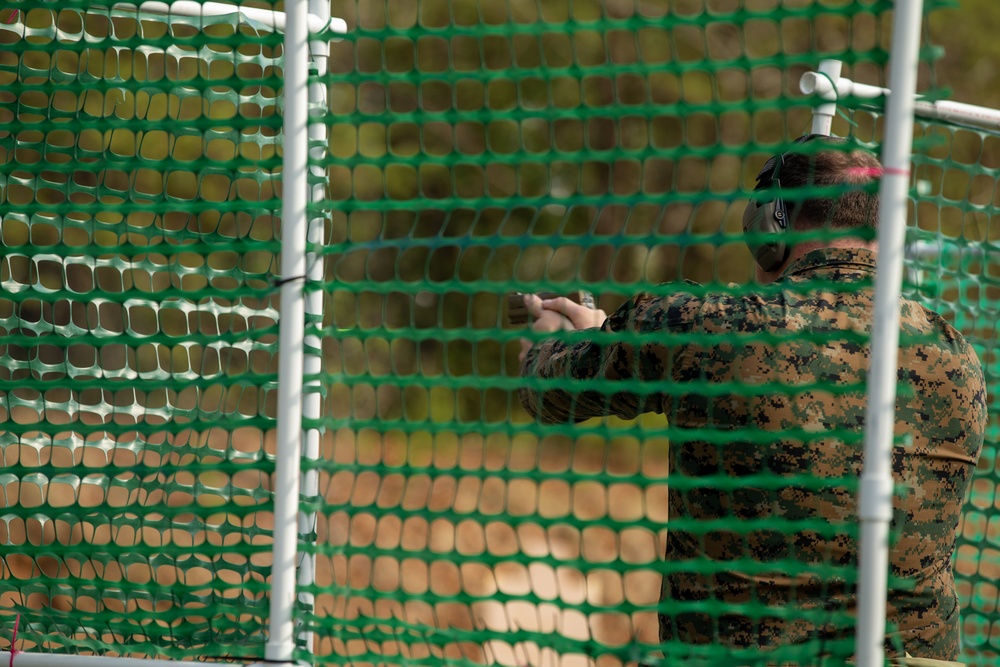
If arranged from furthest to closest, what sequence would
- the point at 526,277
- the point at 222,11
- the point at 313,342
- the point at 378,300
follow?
the point at 378,300 → the point at 526,277 → the point at 222,11 → the point at 313,342

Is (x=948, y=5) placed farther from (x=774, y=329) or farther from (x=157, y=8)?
(x=157, y=8)

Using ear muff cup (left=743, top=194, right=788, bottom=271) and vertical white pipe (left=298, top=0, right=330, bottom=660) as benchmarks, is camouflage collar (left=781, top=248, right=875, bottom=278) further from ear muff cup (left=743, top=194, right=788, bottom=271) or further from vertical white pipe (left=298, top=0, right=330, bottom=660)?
vertical white pipe (left=298, top=0, right=330, bottom=660)

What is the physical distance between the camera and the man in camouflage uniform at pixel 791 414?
224cm

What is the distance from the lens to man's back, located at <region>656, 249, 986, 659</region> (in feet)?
7.34

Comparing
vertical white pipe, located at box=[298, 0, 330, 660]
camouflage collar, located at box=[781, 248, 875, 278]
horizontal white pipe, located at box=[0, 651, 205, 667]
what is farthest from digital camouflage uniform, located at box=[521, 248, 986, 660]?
horizontal white pipe, located at box=[0, 651, 205, 667]

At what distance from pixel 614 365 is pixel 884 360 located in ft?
2.03

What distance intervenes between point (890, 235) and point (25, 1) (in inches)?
84.8

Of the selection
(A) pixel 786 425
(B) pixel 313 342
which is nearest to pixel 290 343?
(B) pixel 313 342

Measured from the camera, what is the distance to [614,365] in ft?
7.82

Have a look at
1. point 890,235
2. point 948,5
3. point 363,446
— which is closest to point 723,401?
point 890,235

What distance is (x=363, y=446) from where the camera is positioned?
993 cm

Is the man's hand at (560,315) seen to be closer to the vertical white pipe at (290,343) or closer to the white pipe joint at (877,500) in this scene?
the vertical white pipe at (290,343)

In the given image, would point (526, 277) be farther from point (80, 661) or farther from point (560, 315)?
point (80, 661)

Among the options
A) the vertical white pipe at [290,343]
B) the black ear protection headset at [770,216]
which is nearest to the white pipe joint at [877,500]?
the black ear protection headset at [770,216]
